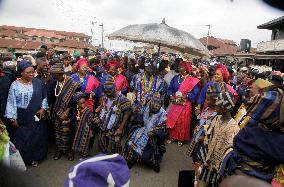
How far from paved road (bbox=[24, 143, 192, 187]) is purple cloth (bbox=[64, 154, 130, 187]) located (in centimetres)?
308

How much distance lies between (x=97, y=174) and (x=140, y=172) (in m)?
3.82

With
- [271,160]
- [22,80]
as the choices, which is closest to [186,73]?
[22,80]

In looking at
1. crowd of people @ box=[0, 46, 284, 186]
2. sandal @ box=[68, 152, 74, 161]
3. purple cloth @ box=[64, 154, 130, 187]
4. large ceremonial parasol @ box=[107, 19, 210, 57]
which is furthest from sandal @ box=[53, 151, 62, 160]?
purple cloth @ box=[64, 154, 130, 187]

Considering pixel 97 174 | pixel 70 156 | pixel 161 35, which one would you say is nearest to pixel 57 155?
pixel 70 156

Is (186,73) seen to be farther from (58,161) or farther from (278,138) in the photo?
(278,138)

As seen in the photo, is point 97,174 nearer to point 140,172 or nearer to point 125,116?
point 125,116

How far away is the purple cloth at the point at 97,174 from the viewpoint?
1.63m

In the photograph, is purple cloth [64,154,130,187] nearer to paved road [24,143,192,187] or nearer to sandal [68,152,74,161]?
paved road [24,143,192,187]

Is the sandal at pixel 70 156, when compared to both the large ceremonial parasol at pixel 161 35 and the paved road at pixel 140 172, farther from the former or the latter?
the large ceremonial parasol at pixel 161 35

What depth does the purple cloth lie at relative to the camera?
1.63m

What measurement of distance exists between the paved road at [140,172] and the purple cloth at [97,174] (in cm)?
308

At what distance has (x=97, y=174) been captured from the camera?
165 centimetres

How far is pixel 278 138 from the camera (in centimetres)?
218

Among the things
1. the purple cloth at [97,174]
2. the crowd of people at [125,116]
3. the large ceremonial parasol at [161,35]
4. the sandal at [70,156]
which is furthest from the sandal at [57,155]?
the purple cloth at [97,174]
